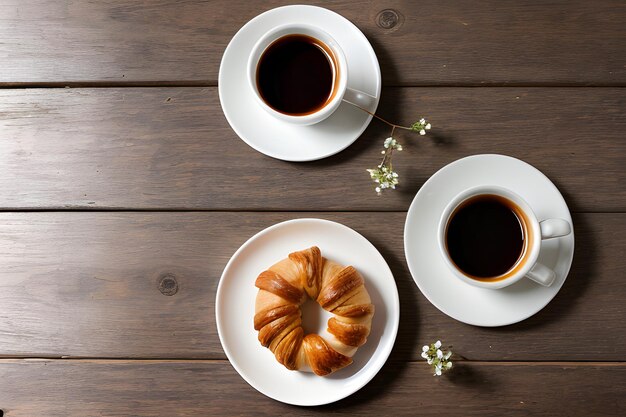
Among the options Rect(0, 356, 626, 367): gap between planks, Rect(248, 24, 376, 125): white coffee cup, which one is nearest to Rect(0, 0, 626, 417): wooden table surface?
Rect(0, 356, 626, 367): gap between planks

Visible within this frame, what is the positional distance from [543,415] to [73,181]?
2.98ft

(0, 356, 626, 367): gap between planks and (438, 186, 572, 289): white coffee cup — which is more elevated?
(438, 186, 572, 289): white coffee cup

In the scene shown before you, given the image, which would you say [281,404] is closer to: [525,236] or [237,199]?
[237,199]

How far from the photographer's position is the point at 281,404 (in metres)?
1.09

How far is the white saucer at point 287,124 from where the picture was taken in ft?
3.57

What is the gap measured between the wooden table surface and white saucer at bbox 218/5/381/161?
36 mm

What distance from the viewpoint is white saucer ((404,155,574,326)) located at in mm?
1057

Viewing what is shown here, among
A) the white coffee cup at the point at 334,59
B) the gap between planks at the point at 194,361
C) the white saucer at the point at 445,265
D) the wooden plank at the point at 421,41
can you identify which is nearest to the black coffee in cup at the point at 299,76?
the white coffee cup at the point at 334,59

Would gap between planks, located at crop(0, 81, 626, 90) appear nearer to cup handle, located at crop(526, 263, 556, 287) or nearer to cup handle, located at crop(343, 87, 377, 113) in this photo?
cup handle, located at crop(343, 87, 377, 113)

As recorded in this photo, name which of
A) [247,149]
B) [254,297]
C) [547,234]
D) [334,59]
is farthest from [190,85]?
[547,234]

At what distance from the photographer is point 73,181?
114 centimetres

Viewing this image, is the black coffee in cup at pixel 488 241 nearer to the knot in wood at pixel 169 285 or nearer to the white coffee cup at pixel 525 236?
the white coffee cup at pixel 525 236

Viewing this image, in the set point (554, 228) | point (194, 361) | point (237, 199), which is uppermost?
point (554, 228)

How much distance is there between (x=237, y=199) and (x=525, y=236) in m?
0.48
